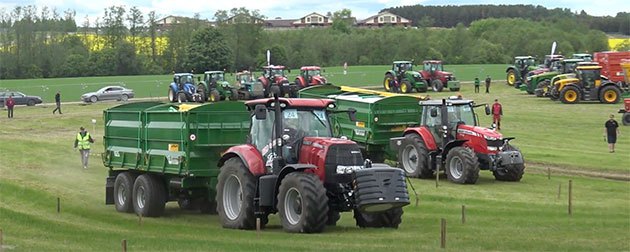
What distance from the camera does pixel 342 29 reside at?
419ft

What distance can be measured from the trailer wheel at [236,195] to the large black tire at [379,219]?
1.90m

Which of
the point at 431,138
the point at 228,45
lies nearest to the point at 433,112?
the point at 431,138

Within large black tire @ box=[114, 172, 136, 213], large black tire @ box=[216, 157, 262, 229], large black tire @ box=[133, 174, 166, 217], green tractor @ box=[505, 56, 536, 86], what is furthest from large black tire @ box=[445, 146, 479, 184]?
green tractor @ box=[505, 56, 536, 86]

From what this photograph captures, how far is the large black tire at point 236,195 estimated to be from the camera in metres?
18.3

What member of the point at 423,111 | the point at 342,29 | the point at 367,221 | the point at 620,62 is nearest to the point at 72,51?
the point at 342,29

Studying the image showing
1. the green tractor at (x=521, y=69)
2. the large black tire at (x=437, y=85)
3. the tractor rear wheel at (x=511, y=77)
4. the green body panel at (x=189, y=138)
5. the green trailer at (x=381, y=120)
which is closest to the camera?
the green body panel at (x=189, y=138)

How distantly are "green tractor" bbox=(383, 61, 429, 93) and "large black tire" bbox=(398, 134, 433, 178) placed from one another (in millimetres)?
35608

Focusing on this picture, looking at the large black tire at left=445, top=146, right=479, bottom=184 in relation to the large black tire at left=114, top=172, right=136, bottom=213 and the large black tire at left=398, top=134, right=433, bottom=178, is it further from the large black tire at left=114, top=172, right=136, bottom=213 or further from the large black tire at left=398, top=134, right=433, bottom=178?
the large black tire at left=114, top=172, right=136, bottom=213

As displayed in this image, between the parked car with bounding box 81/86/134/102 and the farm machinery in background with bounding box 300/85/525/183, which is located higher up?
the farm machinery in background with bounding box 300/85/525/183

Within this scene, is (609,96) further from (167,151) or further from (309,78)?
(167,151)

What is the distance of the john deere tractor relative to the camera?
54.6m

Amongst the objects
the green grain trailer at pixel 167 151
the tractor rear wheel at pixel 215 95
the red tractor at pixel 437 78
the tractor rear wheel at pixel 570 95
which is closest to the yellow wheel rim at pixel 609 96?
the tractor rear wheel at pixel 570 95

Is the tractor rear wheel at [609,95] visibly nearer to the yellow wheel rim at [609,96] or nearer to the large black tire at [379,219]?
the yellow wheel rim at [609,96]

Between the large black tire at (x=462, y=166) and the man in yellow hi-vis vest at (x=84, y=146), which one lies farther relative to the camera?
the man in yellow hi-vis vest at (x=84, y=146)
